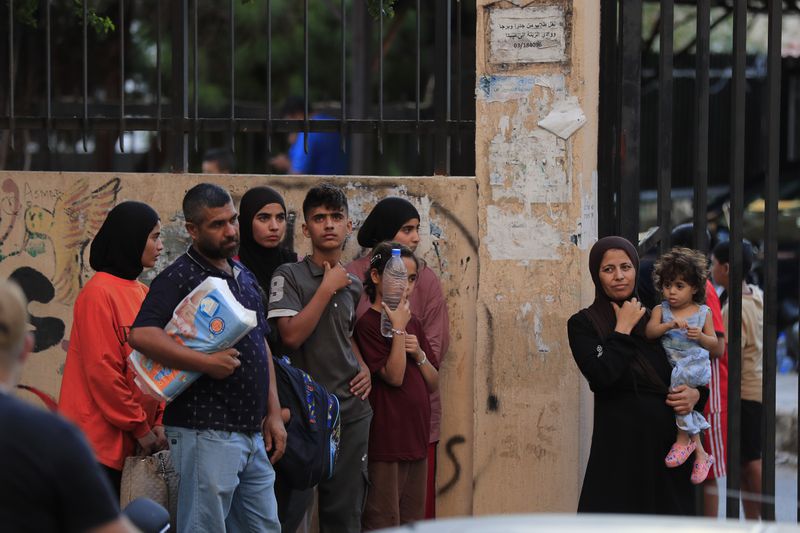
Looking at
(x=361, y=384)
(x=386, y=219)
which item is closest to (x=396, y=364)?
(x=361, y=384)

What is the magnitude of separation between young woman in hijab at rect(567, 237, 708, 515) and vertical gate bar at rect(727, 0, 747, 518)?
18 cm

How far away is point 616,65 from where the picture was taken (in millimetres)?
5992

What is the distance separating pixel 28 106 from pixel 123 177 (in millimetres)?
6113

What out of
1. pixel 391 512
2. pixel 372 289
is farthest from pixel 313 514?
pixel 372 289

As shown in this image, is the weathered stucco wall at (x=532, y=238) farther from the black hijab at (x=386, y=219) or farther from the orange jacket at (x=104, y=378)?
the orange jacket at (x=104, y=378)

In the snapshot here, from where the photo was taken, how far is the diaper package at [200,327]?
448 centimetres

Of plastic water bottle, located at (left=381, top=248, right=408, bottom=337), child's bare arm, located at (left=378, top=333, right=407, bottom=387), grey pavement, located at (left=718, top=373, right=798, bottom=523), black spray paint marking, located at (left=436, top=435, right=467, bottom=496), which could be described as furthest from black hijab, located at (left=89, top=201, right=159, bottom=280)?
grey pavement, located at (left=718, top=373, right=798, bottom=523)

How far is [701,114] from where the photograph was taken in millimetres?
5355

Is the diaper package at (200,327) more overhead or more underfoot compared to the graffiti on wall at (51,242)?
more underfoot

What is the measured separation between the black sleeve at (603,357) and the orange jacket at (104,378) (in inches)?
71.6

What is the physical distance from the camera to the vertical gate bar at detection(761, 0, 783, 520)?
521cm

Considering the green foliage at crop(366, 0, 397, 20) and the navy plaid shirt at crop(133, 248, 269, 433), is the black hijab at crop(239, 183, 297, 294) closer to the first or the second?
the navy plaid shirt at crop(133, 248, 269, 433)

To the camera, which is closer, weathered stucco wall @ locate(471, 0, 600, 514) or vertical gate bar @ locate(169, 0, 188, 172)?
weathered stucco wall @ locate(471, 0, 600, 514)

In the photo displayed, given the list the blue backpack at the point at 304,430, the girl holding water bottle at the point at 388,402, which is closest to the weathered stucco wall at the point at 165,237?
the girl holding water bottle at the point at 388,402
